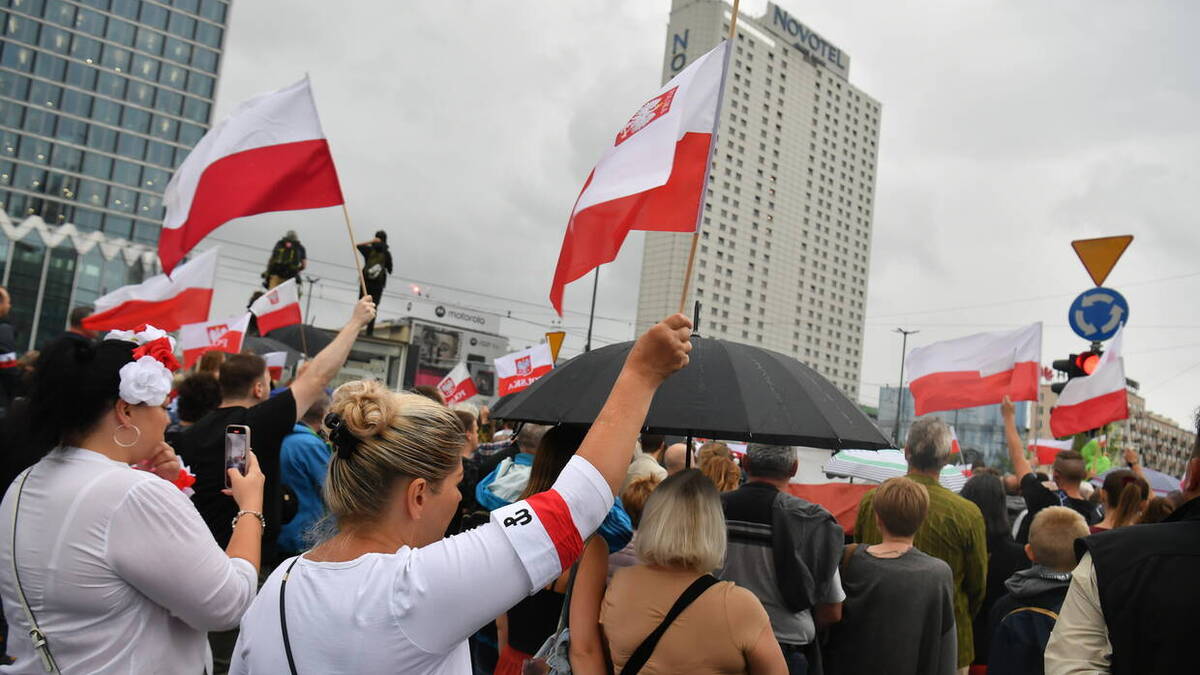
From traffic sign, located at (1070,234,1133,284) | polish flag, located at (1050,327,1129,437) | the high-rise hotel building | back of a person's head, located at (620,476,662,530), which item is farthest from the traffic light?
the high-rise hotel building

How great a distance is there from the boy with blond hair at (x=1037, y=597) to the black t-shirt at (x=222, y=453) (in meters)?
3.27

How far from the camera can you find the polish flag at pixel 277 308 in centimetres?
898

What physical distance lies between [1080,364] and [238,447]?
9.52 meters

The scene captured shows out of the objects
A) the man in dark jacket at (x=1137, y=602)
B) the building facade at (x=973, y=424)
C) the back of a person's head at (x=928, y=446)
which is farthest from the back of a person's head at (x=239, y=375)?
the building facade at (x=973, y=424)

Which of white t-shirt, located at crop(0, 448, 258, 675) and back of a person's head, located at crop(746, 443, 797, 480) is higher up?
back of a person's head, located at crop(746, 443, 797, 480)

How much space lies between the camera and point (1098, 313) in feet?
29.6

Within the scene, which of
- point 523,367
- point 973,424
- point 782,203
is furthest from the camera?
point 782,203

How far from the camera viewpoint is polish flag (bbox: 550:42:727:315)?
281 cm

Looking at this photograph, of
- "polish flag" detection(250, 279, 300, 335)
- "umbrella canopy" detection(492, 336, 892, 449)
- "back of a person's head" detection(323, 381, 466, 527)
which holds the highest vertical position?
"polish flag" detection(250, 279, 300, 335)

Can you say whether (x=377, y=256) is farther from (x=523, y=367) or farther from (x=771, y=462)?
(x=771, y=462)

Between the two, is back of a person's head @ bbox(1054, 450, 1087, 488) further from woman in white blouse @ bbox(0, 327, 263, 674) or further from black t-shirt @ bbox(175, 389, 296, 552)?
woman in white blouse @ bbox(0, 327, 263, 674)

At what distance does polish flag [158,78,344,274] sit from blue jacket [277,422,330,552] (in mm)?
1361

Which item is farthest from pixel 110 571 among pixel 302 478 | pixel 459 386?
pixel 459 386

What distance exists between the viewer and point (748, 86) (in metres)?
120
